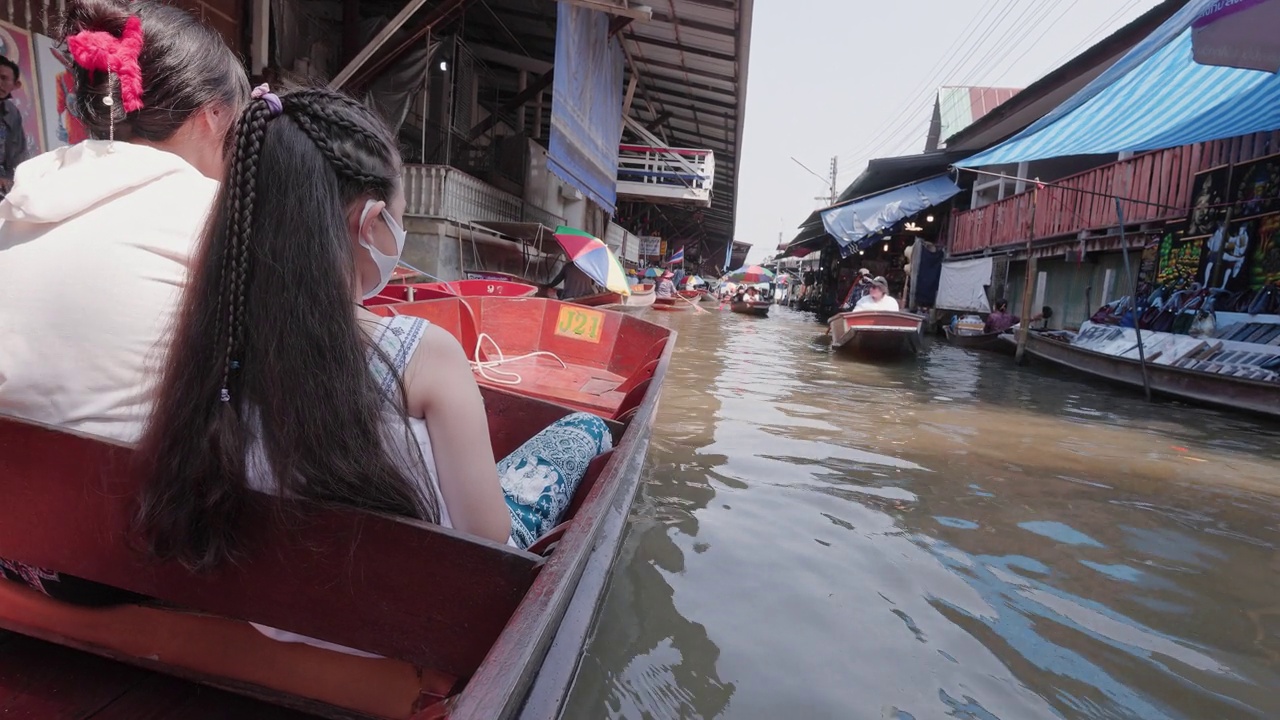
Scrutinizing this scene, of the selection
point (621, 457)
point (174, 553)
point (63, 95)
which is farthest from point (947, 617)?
point (63, 95)

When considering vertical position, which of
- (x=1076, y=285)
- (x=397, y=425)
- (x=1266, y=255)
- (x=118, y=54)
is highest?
(x=1266, y=255)

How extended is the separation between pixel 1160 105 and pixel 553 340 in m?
6.27

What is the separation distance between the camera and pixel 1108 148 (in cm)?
702

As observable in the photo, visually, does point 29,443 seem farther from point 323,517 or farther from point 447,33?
point 447,33

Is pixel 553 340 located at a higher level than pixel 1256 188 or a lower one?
lower

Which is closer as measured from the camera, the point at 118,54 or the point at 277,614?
the point at 277,614

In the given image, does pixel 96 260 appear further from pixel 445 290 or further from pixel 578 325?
pixel 445 290

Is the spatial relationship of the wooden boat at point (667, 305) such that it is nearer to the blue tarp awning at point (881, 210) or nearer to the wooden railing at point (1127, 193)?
the blue tarp awning at point (881, 210)

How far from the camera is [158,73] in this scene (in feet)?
4.42

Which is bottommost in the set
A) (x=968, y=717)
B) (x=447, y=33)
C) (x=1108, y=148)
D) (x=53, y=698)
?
(x=968, y=717)

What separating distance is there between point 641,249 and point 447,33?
1628 cm

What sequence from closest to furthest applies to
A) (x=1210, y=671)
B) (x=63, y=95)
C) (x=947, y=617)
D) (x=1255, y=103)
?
(x=1210, y=671), (x=947, y=617), (x=63, y=95), (x=1255, y=103)

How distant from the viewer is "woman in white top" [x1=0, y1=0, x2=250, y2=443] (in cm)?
113

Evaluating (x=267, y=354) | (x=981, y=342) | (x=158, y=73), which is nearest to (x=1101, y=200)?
(x=981, y=342)
